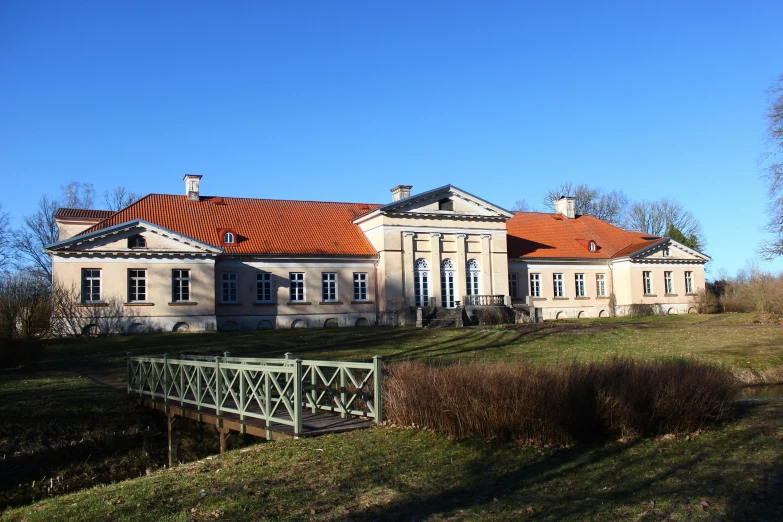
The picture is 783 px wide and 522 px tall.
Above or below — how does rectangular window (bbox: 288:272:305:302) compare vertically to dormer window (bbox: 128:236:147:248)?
below

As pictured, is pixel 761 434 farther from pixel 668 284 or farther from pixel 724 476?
pixel 668 284

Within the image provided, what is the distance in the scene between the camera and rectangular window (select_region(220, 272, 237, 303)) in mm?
32438

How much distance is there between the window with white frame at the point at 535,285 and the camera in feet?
131

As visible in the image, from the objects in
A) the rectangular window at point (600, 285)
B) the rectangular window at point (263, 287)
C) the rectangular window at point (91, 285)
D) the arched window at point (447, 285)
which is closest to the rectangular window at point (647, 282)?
the rectangular window at point (600, 285)

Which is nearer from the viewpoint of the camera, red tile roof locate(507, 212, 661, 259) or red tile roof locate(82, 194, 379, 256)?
red tile roof locate(82, 194, 379, 256)

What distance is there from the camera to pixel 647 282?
4228 centimetres

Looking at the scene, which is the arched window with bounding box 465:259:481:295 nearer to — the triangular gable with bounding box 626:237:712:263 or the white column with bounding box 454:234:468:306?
the white column with bounding box 454:234:468:306

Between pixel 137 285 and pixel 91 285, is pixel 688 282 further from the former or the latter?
pixel 91 285

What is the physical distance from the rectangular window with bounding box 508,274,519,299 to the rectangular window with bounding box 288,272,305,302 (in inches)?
482

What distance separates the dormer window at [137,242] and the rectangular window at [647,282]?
2860 centimetres

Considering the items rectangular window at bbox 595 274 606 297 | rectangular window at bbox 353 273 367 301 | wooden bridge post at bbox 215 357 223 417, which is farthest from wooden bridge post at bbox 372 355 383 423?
rectangular window at bbox 595 274 606 297

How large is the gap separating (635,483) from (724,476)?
100cm

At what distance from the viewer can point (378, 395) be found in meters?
10.5

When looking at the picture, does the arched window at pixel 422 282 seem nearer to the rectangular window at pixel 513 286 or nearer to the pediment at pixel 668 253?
the rectangular window at pixel 513 286
